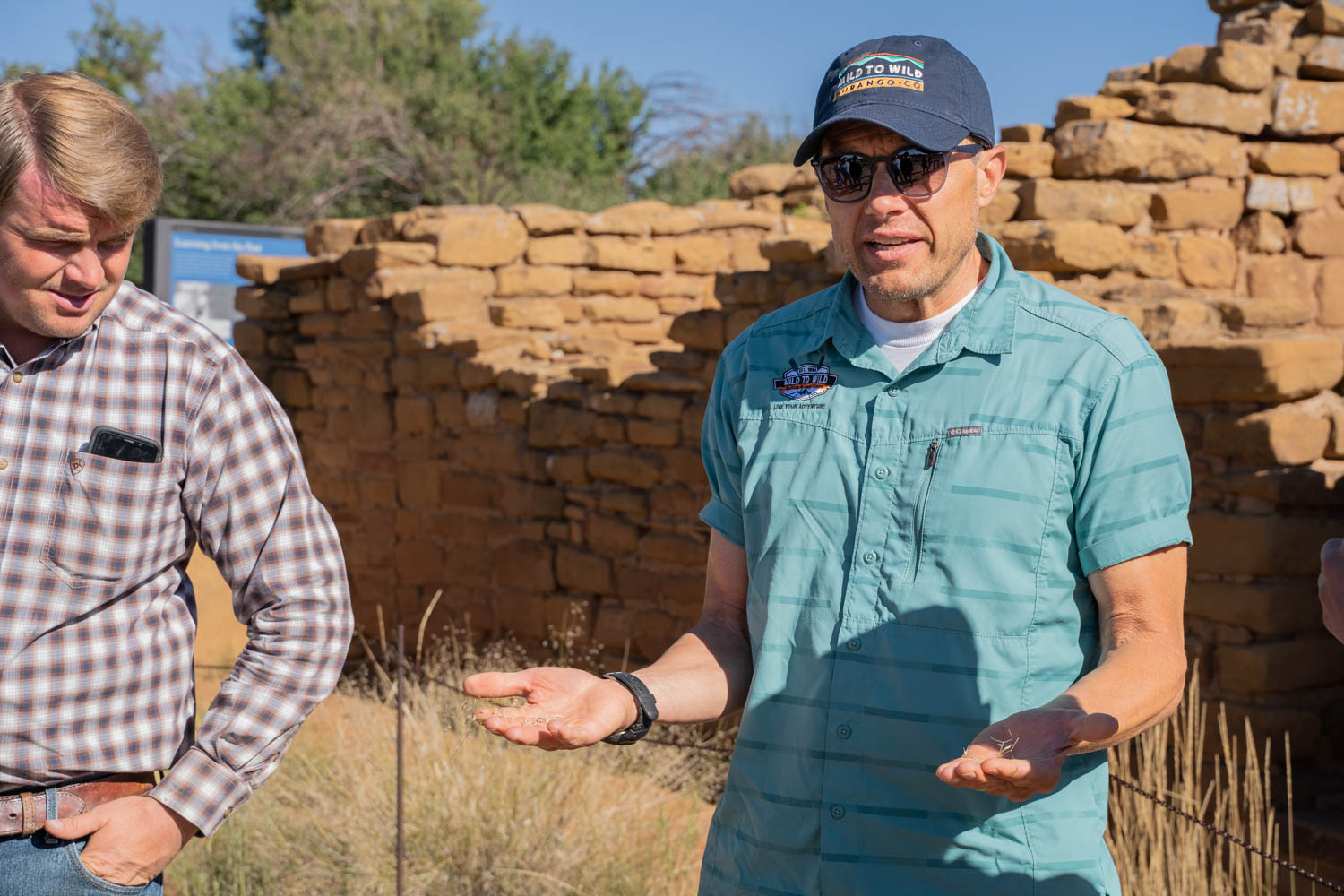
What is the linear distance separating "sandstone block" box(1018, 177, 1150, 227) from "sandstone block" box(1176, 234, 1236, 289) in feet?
0.92

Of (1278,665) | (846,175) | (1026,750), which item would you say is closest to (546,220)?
(1278,665)

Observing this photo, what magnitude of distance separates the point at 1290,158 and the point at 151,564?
5517 millimetres

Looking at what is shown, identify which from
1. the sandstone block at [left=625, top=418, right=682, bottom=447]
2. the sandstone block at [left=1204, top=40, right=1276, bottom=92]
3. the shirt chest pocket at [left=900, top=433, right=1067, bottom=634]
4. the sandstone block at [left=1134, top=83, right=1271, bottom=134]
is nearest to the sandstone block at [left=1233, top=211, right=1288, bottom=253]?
the sandstone block at [left=1134, top=83, right=1271, bottom=134]

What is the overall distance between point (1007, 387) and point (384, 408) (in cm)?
701

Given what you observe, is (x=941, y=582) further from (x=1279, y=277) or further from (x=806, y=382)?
(x=1279, y=277)

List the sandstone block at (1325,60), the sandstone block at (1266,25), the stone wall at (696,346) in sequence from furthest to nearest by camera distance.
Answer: the sandstone block at (1266,25) → the sandstone block at (1325,60) → the stone wall at (696,346)

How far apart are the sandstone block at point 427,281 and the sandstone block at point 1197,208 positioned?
422 centimetres

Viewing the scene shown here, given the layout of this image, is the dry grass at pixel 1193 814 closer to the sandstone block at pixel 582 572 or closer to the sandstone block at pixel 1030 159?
the sandstone block at pixel 1030 159

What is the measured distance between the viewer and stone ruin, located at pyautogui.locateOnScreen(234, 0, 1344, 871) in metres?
4.48

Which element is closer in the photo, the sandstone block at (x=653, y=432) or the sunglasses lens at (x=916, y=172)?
the sunglasses lens at (x=916, y=172)

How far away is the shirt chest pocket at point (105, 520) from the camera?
6.66 ft

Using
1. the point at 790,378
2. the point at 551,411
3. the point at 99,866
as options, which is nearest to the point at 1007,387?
the point at 790,378

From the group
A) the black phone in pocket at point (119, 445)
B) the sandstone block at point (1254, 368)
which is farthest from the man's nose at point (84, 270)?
the sandstone block at point (1254, 368)

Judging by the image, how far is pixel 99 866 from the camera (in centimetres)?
198
